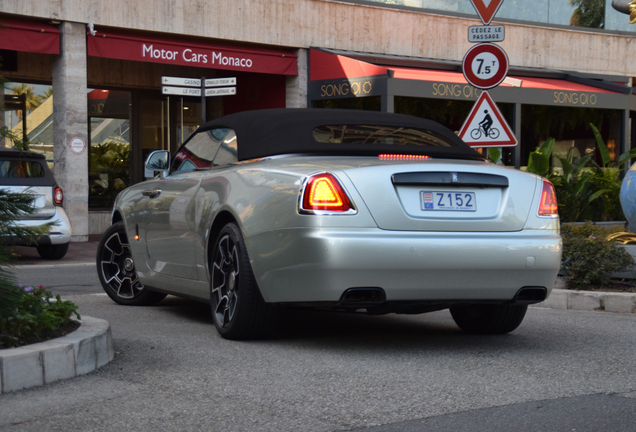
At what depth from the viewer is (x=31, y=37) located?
15.4 m

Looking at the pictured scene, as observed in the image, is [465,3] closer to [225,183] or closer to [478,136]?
[478,136]

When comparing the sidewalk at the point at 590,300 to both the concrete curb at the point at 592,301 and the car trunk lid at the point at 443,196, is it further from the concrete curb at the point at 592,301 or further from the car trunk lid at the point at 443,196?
the car trunk lid at the point at 443,196

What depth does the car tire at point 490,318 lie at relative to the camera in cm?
558

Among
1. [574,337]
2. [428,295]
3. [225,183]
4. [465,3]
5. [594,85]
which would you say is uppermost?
[465,3]

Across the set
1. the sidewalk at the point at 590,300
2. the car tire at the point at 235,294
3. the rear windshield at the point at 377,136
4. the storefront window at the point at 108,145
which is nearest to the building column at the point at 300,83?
the storefront window at the point at 108,145

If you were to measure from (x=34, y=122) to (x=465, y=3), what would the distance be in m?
10.7

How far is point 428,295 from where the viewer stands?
15.4ft

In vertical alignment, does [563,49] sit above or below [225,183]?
above

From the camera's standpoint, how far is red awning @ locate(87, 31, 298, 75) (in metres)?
16.6

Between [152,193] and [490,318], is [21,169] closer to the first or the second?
[152,193]

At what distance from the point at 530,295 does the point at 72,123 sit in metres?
12.8

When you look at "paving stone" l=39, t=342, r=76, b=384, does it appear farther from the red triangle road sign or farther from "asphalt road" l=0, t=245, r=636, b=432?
the red triangle road sign

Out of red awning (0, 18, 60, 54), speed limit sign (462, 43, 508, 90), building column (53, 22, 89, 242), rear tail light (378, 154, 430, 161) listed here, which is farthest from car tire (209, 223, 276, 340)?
building column (53, 22, 89, 242)

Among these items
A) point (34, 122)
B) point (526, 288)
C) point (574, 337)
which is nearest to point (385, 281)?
point (526, 288)
